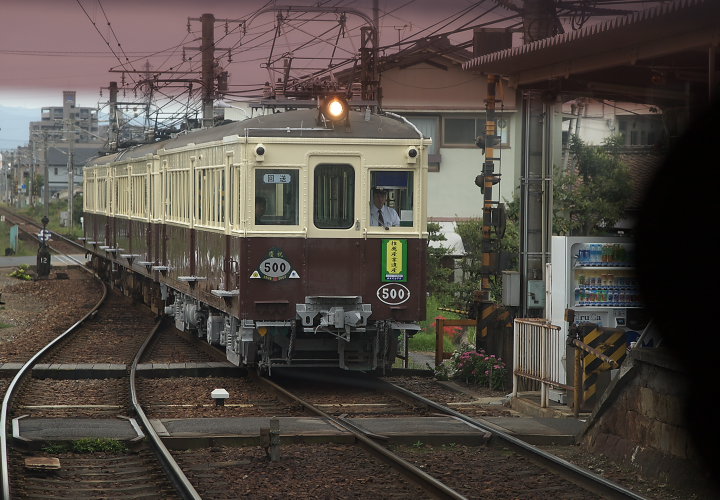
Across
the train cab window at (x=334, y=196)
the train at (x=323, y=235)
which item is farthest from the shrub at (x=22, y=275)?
the train cab window at (x=334, y=196)

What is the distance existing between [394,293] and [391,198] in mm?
974

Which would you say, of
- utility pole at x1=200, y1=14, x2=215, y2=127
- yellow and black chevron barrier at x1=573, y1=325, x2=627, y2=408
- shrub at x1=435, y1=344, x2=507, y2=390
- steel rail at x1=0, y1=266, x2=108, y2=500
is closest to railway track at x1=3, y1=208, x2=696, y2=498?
steel rail at x1=0, y1=266, x2=108, y2=500

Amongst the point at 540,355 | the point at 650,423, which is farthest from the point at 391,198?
the point at 650,423

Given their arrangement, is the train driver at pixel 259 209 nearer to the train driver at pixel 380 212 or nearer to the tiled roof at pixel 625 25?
the train driver at pixel 380 212

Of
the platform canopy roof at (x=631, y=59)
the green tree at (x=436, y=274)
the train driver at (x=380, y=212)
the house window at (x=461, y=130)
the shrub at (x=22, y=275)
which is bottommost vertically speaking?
the shrub at (x=22, y=275)

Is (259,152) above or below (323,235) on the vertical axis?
above

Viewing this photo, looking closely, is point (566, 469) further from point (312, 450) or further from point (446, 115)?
point (446, 115)

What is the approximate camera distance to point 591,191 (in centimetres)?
2184

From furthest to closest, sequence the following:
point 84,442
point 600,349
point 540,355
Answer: point 540,355
point 600,349
point 84,442

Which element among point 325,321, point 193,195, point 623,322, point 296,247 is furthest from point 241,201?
point 623,322

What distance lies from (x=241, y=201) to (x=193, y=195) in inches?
115

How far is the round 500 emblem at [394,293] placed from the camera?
1202cm

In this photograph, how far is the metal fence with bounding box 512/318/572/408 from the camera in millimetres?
10602

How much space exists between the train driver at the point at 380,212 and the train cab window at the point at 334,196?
216mm
